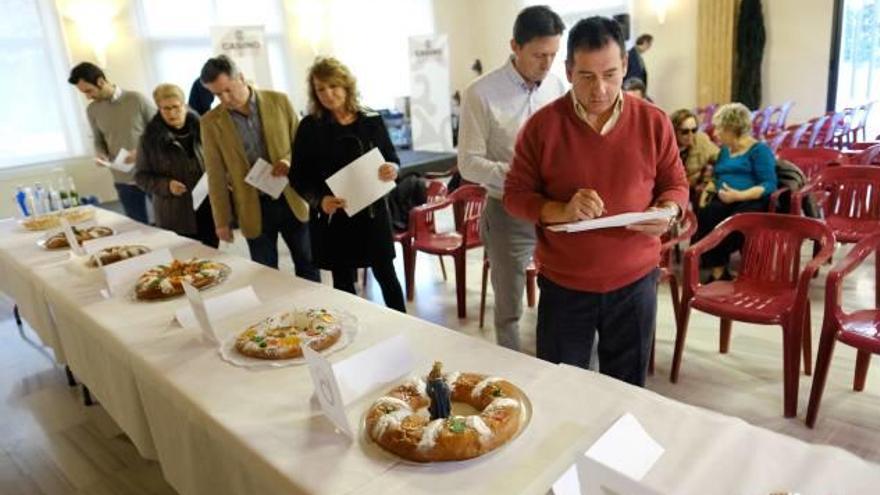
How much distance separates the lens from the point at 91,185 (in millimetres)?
5875

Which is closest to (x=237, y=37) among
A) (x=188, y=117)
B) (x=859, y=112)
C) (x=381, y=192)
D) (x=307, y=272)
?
(x=188, y=117)

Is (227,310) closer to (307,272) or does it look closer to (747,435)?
(307,272)

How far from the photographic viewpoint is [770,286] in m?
2.32

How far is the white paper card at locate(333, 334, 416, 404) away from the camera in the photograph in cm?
114

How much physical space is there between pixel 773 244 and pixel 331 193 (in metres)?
1.69

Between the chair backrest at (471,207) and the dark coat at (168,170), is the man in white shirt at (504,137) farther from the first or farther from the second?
the dark coat at (168,170)

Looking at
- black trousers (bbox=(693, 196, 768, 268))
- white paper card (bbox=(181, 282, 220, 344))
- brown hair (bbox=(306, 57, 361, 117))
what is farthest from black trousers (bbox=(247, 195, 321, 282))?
black trousers (bbox=(693, 196, 768, 268))

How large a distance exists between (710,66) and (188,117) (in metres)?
6.53

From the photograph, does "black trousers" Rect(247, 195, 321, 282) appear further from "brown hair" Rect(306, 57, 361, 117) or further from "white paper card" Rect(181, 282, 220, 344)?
"white paper card" Rect(181, 282, 220, 344)

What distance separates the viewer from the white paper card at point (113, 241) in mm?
2332

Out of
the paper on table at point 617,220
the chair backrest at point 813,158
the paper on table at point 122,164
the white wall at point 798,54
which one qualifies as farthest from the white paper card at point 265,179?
the white wall at point 798,54

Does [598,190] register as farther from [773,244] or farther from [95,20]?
[95,20]

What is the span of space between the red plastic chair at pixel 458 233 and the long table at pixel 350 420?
147 centimetres

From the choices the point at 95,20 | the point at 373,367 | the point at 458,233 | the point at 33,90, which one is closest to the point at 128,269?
the point at 373,367
